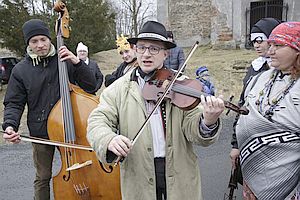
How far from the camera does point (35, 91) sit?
2.83m

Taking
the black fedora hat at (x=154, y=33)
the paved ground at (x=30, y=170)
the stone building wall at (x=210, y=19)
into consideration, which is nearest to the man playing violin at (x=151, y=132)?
the black fedora hat at (x=154, y=33)

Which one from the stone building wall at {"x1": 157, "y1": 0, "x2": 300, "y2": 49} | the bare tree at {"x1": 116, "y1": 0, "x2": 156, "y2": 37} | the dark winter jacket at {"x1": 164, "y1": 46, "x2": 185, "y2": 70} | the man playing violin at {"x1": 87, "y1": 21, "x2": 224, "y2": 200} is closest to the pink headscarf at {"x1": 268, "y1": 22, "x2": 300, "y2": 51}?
the man playing violin at {"x1": 87, "y1": 21, "x2": 224, "y2": 200}

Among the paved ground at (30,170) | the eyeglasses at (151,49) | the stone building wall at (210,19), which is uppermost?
the stone building wall at (210,19)

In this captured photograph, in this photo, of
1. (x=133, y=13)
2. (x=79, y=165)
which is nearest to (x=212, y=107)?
(x=79, y=165)

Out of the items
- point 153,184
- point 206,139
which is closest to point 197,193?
point 153,184

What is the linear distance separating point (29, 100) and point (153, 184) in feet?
4.74

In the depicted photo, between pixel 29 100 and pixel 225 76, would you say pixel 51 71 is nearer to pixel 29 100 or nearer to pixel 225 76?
pixel 29 100

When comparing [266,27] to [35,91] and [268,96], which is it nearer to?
[268,96]

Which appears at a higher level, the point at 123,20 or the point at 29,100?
the point at 123,20

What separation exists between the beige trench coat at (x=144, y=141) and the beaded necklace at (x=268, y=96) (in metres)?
0.41

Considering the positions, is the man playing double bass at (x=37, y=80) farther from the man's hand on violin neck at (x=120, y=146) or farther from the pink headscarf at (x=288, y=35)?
the pink headscarf at (x=288, y=35)

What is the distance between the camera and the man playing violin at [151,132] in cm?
189

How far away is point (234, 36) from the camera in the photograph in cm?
1320

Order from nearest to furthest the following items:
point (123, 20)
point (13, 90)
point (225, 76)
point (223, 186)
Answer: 1. point (13, 90)
2. point (223, 186)
3. point (225, 76)
4. point (123, 20)
